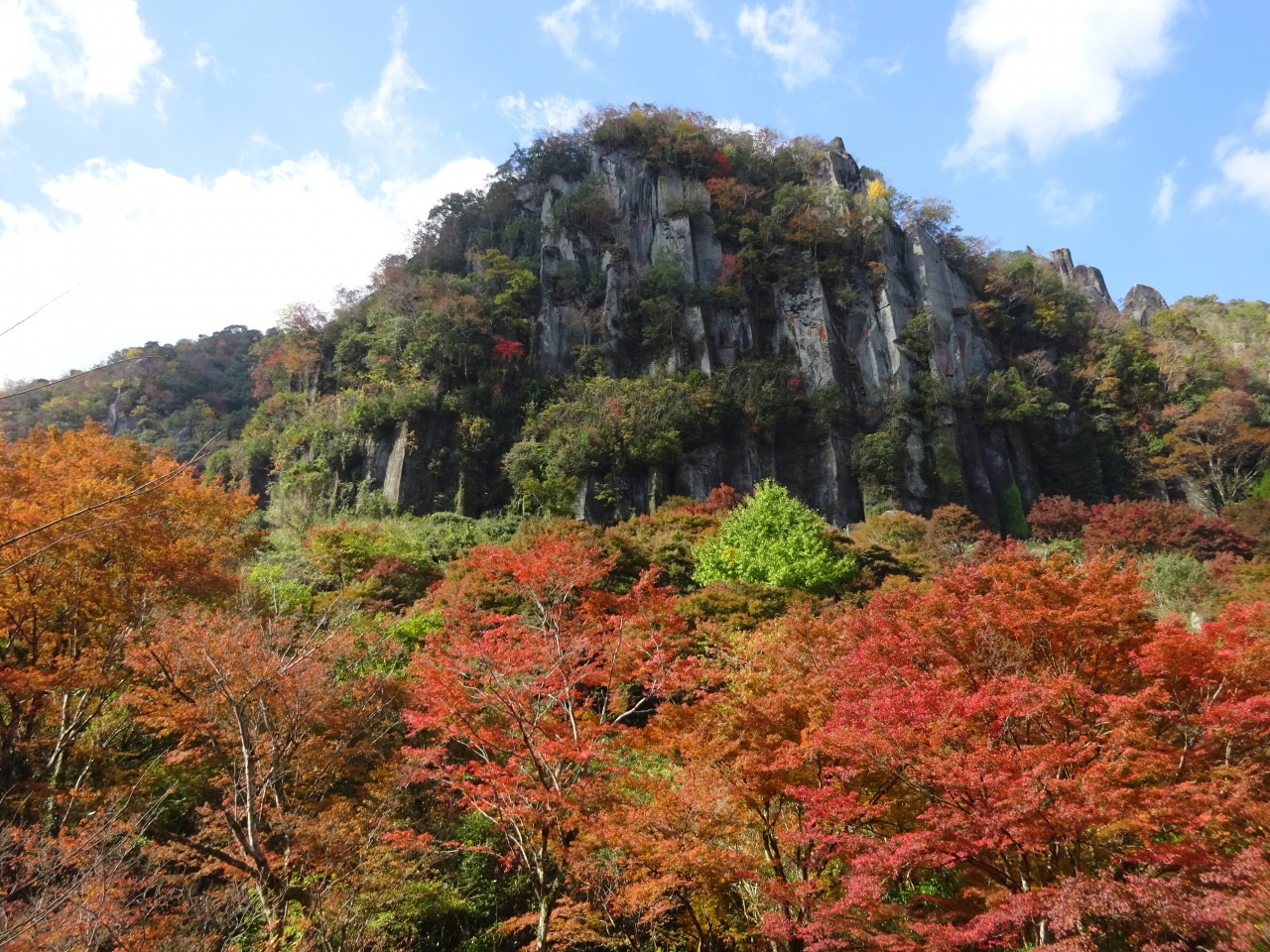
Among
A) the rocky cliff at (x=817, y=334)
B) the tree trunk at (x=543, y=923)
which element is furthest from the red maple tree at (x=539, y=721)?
the rocky cliff at (x=817, y=334)

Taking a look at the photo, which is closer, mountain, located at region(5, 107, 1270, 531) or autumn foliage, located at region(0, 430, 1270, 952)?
autumn foliage, located at region(0, 430, 1270, 952)

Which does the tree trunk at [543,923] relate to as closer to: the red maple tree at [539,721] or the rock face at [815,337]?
the red maple tree at [539,721]

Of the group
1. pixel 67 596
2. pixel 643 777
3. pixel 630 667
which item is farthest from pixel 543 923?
pixel 67 596

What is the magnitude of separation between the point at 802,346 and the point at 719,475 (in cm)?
842

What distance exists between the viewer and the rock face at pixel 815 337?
2833cm

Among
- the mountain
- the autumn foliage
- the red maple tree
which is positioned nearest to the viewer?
the autumn foliage

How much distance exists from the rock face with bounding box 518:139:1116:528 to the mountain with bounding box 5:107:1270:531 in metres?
0.11

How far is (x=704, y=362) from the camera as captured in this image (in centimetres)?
3019

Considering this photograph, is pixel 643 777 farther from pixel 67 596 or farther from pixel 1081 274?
pixel 1081 274

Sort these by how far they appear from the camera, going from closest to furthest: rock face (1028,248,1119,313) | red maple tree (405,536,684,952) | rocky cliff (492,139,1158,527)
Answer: red maple tree (405,536,684,952), rocky cliff (492,139,1158,527), rock face (1028,248,1119,313)

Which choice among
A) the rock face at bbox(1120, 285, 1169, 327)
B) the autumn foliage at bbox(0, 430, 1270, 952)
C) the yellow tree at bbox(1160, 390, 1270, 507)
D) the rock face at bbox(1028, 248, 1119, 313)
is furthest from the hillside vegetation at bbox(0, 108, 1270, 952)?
the rock face at bbox(1120, 285, 1169, 327)

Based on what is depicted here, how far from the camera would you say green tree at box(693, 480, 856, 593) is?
15.2m

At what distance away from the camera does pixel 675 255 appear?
33.5m

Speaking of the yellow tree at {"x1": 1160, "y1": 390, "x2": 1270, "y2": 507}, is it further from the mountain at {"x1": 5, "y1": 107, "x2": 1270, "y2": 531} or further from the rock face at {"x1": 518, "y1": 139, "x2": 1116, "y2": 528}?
the rock face at {"x1": 518, "y1": 139, "x2": 1116, "y2": 528}
